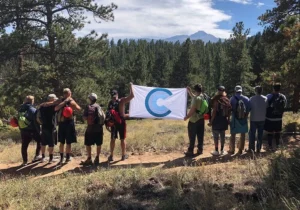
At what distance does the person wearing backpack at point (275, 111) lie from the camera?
8.96 metres

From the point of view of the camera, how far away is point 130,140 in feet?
36.7

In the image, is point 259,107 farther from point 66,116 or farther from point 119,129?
point 66,116

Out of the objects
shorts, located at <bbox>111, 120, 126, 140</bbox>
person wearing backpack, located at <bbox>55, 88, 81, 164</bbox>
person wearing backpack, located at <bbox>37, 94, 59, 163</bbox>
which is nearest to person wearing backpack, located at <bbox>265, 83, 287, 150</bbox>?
shorts, located at <bbox>111, 120, 126, 140</bbox>

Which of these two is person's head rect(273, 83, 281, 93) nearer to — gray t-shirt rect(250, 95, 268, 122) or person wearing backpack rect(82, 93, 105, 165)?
gray t-shirt rect(250, 95, 268, 122)

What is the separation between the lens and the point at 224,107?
345 inches

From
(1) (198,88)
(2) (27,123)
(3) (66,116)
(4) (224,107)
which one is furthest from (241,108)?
(2) (27,123)

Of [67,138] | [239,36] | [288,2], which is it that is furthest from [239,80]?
[67,138]

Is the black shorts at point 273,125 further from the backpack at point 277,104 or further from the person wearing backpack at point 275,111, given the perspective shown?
the backpack at point 277,104

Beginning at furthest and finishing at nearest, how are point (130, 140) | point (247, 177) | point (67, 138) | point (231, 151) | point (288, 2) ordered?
point (288, 2), point (130, 140), point (231, 151), point (67, 138), point (247, 177)

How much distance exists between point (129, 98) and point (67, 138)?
→ 1909mm

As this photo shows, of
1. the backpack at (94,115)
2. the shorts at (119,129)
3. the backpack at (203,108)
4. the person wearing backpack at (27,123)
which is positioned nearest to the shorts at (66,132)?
the backpack at (94,115)

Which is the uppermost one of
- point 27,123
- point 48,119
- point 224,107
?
point 224,107

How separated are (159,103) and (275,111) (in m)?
3.20

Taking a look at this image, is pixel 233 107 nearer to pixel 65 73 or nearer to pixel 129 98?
pixel 129 98
